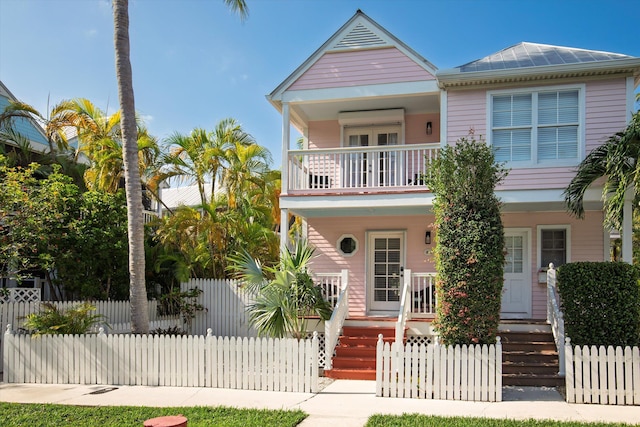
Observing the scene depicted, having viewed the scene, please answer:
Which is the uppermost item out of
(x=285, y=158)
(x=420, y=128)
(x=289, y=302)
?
(x=420, y=128)

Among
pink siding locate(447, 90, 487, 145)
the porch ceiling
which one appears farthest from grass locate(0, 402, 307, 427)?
the porch ceiling

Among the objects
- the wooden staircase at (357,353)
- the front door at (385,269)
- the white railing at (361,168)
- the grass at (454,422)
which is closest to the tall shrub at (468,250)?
the grass at (454,422)

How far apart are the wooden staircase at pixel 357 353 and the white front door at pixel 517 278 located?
326 cm

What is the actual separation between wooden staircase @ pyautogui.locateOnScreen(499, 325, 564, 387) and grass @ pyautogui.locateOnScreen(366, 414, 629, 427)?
2.66 m

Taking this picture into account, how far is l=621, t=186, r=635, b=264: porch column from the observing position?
462 inches

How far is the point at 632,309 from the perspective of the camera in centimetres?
935

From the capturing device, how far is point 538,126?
498 inches

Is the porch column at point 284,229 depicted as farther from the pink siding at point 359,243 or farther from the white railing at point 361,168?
the pink siding at point 359,243

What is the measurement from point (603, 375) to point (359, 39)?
958cm

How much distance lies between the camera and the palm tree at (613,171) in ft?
34.7

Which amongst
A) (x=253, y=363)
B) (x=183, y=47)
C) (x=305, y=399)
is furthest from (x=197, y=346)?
(x=183, y=47)

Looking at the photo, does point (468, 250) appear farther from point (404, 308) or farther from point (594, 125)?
point (594, 125)

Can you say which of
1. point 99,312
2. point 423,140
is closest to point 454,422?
point 99,312

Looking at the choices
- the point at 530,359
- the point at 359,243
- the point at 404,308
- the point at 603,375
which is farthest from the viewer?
the point at 359,243
